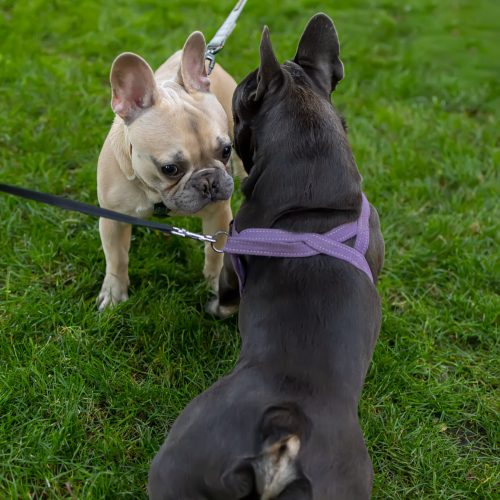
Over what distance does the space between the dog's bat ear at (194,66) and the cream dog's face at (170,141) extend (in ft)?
0.73

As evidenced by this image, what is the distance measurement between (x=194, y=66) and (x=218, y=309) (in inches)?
53.4

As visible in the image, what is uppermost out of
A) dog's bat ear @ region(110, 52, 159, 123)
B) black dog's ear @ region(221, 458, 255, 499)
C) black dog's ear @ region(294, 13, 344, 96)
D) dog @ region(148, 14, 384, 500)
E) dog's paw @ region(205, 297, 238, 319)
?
black dog's ear @ region(294, 13, 344, 96)

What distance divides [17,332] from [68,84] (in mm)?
2612

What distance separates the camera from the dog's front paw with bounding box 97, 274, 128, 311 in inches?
156

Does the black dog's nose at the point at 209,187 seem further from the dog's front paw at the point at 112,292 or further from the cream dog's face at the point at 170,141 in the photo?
the dog's front paw at the point at 112,292

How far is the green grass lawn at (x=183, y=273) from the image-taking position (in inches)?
133

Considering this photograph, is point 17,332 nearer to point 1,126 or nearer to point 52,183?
point 52,183

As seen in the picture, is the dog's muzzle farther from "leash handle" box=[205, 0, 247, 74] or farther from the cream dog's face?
"leash handle" box=[205, 0, 247, 74]

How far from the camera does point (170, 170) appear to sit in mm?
3383

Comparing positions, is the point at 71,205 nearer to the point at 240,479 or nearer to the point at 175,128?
the point at 175,128

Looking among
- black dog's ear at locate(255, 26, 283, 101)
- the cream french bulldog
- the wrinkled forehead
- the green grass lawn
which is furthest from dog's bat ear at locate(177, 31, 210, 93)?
the green grass lawn

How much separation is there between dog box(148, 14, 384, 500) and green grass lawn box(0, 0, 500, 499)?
0.75 metres

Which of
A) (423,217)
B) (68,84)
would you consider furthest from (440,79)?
(68,84)

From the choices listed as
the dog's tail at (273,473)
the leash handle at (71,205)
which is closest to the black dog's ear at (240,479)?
the dog's tail at (273,473)
